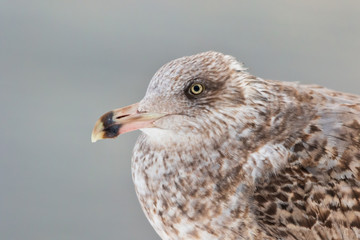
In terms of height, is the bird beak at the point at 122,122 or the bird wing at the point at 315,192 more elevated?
the bird beak at the point at 122,122

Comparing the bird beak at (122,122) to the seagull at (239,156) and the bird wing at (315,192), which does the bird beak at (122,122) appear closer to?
the seagull at (239,156)

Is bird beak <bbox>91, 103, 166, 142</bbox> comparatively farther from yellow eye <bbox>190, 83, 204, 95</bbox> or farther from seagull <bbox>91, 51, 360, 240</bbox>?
yellow eye <bbox>190, 83, 204, 95</bbox>

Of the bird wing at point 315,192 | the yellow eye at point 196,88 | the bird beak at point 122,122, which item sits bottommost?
the bird wing at point 315,192

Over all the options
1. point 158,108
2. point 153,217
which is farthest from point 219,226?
point 158,108

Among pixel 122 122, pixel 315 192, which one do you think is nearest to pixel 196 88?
pixel 122 122

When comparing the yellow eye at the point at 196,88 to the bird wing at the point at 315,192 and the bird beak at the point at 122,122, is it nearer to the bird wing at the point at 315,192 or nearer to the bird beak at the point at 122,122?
the bird beak at the point at 122,122

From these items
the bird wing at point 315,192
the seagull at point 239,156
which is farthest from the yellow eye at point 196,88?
the bird wing at point 315,192

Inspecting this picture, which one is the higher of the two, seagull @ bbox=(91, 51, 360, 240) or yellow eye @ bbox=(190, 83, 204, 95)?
yellow eye @ bbox=(190, 83, 204, 95)

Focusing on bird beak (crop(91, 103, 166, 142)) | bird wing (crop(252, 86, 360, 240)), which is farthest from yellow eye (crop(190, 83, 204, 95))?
bird wing (crop(252, 86, 360, 240))

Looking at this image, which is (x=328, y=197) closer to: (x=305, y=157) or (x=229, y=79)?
(x=305, y=157)
